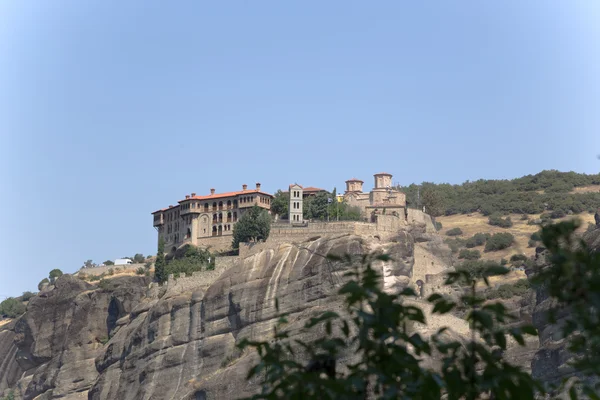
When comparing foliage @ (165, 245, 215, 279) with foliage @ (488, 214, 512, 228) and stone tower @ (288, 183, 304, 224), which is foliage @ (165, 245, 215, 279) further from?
foliage @ (488, 214, 512, 228)

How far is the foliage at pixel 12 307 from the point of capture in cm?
11155

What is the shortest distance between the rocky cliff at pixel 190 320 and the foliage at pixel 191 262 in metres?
1.81

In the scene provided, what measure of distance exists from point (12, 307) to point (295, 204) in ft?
151

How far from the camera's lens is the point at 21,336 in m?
91.5

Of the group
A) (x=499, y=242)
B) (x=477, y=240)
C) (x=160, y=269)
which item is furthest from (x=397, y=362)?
(x=477, y=240)

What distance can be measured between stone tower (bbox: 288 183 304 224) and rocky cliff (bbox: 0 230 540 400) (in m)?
8.51

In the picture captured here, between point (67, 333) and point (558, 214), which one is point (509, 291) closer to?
point (67, 333)

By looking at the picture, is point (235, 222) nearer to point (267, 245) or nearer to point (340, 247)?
point (267, 245)

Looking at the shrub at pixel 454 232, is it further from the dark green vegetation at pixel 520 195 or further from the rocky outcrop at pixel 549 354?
the rocky outcrop at pixel 549 354

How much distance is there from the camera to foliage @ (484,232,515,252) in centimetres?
10019

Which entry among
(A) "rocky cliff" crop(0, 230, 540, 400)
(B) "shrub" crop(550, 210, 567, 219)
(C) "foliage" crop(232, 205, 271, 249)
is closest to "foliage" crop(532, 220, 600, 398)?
(A) "rocky cliff" crop(0, 230, 540, 400)

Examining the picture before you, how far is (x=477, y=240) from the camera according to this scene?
104 metres

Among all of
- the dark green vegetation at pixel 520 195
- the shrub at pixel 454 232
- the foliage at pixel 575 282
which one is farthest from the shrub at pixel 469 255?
the foliage at pixel 575 282

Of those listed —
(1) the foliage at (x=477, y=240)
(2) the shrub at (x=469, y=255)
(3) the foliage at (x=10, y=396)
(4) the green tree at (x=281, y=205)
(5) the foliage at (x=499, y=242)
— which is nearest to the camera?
(4) the green tree at (x=281, y=205)
